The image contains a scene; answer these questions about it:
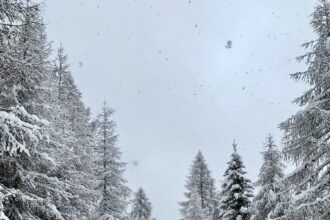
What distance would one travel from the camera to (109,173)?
27828mm

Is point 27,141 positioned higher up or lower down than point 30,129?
higher up

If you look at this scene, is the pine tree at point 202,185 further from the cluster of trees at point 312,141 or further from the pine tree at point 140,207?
the cluster of trees at point 312,141

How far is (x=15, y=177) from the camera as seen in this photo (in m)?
13.2

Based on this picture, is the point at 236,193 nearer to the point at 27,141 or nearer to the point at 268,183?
the point at 268,183

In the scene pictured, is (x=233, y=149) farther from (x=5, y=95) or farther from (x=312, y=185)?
(x=5, y=95)

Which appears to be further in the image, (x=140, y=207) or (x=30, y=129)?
(x=140, y=207)

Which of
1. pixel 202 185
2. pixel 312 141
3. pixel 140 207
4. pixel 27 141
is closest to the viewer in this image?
pixel 312 141

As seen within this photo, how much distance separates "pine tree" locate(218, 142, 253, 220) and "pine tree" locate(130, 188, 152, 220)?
2998 cm

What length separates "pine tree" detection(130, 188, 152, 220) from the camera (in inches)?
1957

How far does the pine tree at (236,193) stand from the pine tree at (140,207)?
29983 mm

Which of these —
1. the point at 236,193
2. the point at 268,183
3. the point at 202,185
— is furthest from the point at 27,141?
the point at 202,185

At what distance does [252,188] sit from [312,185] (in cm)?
911

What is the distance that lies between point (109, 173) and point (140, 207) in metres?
23.9

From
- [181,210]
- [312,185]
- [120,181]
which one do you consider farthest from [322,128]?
[181,210]
